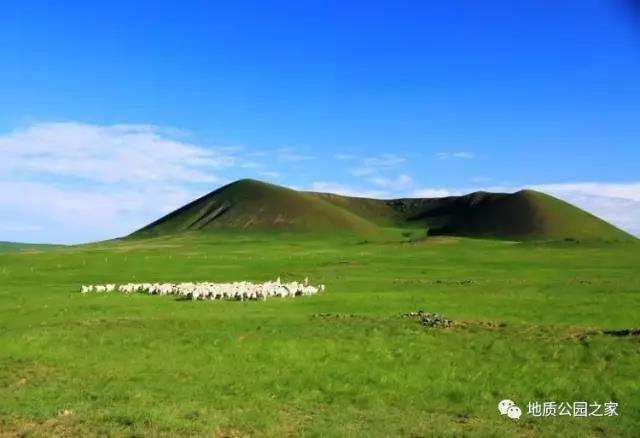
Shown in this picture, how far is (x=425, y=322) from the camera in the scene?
30062mm

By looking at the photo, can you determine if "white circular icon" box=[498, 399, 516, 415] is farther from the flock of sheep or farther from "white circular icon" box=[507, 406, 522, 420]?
the flock of sheep

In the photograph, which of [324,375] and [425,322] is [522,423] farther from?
[425,322]

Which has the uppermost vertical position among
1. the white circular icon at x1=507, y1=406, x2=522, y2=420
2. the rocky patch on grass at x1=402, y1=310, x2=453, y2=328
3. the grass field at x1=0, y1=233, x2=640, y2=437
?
the rocky patch on grass at x1=402, y1=310, x2=453, y2=328

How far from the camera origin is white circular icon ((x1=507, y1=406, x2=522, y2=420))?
1874 centimetres

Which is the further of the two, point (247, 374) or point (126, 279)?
point (126, 279)

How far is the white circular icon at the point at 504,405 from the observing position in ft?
63.1

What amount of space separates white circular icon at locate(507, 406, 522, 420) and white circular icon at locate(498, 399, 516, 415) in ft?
0.36

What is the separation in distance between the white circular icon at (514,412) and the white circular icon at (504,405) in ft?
0.36

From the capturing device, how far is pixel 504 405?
64.6 ft

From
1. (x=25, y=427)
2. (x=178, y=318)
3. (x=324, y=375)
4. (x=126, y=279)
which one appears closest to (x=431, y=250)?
(x=126, y=279)

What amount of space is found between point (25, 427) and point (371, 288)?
36.1m

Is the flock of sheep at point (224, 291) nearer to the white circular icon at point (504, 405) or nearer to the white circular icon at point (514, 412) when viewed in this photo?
the white circular icon at point (504, 405)

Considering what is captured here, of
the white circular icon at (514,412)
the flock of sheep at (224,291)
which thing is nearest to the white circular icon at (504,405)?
the white circular icon at (514,412)

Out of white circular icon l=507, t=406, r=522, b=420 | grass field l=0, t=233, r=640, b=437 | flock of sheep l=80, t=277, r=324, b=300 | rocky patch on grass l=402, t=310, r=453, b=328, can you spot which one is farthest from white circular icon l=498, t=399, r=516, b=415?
flock of sheep l=80, t=277, r=324, b=300
